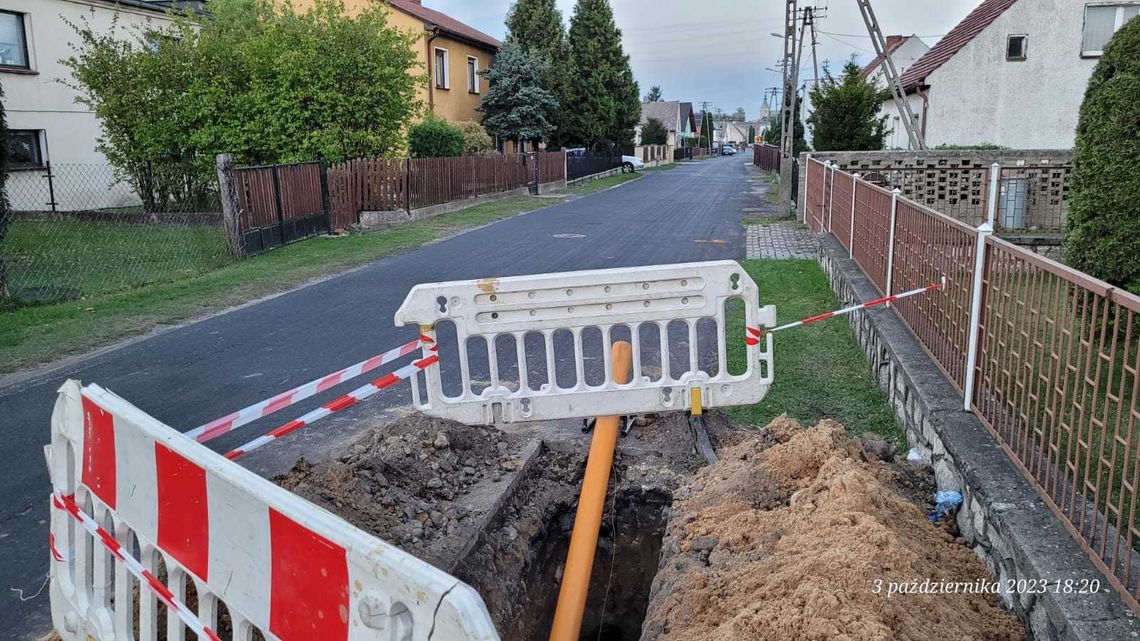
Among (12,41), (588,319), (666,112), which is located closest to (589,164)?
(12,41)

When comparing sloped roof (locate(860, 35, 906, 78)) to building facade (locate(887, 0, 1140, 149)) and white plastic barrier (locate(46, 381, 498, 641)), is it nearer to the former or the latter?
building facade (locate(887, 0, 1140, 149))

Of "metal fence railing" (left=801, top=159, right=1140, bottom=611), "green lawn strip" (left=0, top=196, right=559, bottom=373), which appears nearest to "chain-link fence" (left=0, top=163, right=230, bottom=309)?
"green lawn strip" (left=0, top=196, right=559, bottom=373)

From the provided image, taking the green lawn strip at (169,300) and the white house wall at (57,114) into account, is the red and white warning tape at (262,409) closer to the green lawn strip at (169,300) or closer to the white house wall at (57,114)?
the green lawn strip at (169,300)

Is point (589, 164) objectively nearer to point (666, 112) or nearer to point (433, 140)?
point (433, 140)

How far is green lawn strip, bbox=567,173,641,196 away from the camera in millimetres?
33534

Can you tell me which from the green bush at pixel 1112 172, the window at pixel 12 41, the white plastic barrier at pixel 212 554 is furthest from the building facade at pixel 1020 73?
the white plastic barrier at pixel 212 554

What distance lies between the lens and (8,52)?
21.0 m

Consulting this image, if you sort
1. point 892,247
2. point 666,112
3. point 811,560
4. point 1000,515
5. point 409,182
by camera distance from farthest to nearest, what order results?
point 666,112, point 409,182, point 892,247, point 1000,515, point 811,560

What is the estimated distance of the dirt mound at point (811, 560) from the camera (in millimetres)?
3027

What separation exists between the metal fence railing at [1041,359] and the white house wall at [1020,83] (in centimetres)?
2072

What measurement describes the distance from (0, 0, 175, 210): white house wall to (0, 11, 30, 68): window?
0.15 m

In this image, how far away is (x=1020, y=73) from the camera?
25.0 metres

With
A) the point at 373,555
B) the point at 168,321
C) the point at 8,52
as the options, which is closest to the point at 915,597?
the point at 373,555

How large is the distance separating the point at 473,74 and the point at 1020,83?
2037 cm
